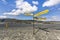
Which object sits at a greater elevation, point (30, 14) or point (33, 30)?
point (30, 14)

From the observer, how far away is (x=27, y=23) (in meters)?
→ 3.32

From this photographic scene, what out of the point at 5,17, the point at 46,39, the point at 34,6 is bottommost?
the point at 46,39

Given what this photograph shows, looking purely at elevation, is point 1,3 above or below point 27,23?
above

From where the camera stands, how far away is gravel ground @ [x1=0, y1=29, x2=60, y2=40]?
10.7ft

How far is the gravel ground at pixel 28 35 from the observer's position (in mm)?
3271

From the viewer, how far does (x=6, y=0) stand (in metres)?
3.27

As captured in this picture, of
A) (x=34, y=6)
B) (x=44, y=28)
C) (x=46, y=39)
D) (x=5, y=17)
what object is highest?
(x=34, y=6)

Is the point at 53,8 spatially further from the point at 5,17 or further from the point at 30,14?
the point at 5,17

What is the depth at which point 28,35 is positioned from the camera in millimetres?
3299

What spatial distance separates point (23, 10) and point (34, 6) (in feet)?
0.80

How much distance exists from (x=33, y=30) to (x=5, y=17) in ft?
2.11

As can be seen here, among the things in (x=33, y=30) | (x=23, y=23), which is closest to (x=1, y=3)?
(x=23, y=23)

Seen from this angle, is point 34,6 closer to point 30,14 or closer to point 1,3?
point 30,14

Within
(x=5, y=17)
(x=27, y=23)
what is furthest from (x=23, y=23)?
(x=5, y=17)
